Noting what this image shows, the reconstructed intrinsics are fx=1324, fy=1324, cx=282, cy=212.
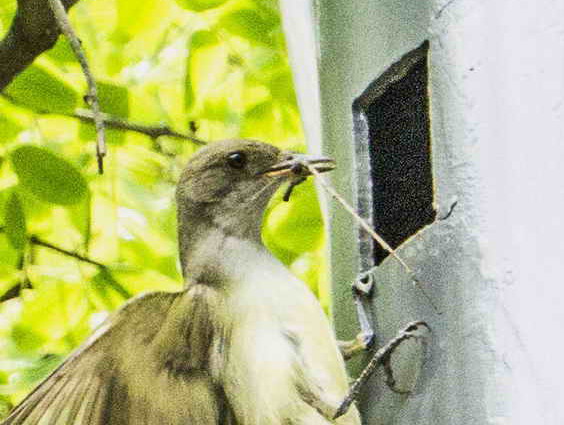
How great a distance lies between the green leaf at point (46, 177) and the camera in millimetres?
4305

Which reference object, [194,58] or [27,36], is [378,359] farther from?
[194,58]

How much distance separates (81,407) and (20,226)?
1.36 meters

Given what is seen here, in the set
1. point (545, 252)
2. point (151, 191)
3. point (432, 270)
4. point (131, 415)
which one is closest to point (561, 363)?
point (545, 252)

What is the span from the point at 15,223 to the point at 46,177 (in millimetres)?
255

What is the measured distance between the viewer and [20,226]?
14.7ft

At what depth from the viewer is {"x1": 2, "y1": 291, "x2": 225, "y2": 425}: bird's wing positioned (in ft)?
10.6

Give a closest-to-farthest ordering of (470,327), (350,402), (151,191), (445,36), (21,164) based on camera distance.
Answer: (470,327), (445,36), (350,402), (21,164), (151,191)

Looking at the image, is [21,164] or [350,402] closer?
[350,402]

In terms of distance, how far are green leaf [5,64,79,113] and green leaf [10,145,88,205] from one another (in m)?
0.20

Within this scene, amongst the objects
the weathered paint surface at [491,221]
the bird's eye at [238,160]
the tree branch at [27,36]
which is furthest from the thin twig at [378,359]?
the tree branch at [27,36]

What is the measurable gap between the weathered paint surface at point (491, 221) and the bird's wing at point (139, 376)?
→ 55cm

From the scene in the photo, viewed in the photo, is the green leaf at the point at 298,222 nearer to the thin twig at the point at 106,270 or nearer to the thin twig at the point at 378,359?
the thin twig at the point at 106,270

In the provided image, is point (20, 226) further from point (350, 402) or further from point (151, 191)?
point (350, 402)

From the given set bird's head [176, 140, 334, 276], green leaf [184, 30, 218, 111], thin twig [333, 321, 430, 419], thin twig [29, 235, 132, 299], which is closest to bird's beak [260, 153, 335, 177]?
bird's head [176, 140, 334, 276]
